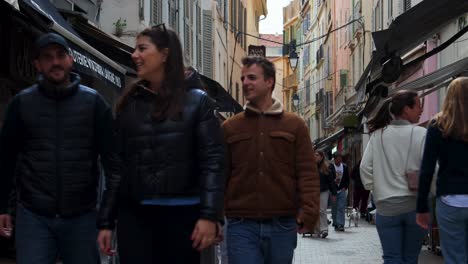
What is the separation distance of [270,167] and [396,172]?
1.44 m

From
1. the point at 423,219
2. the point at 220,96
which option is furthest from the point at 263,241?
the point at 220,96

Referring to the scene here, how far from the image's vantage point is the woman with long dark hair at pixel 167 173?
4125 mm

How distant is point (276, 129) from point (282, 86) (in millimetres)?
78241

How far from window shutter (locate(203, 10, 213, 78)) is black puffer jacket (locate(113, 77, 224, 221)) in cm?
2445

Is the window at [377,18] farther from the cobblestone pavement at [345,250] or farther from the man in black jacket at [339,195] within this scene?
the cobblestone pavement at [345,250]

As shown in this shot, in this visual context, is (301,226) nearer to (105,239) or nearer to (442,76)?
(105,239)

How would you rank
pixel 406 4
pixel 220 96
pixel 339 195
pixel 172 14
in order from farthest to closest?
pixel 172 14 → pixel 406 4 → pixel 339 195 → pixel 220 96

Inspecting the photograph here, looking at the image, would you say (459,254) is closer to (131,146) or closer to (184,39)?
(131,146)

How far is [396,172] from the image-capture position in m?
6.39

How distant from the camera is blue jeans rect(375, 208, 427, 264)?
623 cm

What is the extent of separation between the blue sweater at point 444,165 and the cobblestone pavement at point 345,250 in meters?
5.86

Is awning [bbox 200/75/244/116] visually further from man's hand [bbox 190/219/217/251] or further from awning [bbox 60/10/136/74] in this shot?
man's hand [bbox 190/219/217/251]

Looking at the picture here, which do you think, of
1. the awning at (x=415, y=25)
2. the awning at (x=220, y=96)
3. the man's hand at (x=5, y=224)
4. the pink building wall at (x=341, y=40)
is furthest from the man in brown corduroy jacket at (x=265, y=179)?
the pink building wall at (x=341, y=40)

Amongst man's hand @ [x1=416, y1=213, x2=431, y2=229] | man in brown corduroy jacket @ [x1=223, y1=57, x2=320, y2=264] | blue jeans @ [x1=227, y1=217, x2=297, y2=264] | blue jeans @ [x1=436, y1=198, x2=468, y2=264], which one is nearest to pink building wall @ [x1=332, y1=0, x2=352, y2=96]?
man's hand @ [x1=416, y1=213, x2=431, y2=229]
